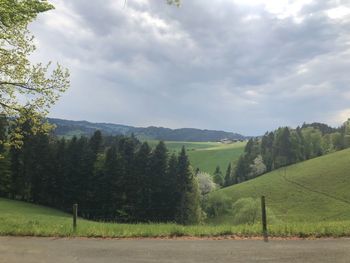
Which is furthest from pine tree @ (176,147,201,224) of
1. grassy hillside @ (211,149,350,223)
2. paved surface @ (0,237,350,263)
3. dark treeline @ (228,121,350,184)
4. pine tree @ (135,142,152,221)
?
paved surface @ (0,237,350,263)

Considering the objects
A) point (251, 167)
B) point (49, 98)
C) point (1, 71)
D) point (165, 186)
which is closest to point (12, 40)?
point (1, 71)

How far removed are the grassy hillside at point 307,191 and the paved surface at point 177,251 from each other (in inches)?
3213

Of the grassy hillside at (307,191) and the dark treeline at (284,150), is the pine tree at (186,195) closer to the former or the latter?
the grassy hillside at (307,191)

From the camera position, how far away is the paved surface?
11.6m

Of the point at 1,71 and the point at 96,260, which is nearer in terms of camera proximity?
the point at 96,260

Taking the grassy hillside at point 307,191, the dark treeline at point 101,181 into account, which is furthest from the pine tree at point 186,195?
the grassy hillside at point 307,191

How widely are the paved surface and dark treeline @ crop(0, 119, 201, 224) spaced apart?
77593mm

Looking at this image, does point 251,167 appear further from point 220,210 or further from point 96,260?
point 96,260

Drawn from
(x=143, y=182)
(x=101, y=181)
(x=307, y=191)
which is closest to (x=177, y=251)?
(x=101, y=181)

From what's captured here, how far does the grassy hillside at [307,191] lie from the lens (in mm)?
99312

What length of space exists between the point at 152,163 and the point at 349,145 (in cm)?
9564

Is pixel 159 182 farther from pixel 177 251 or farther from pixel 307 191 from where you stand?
pixel 177 251

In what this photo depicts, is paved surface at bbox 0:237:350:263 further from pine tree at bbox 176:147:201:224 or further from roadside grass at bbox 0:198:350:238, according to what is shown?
pine tree at bbox 176:147:201:224

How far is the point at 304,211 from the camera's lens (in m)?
102
